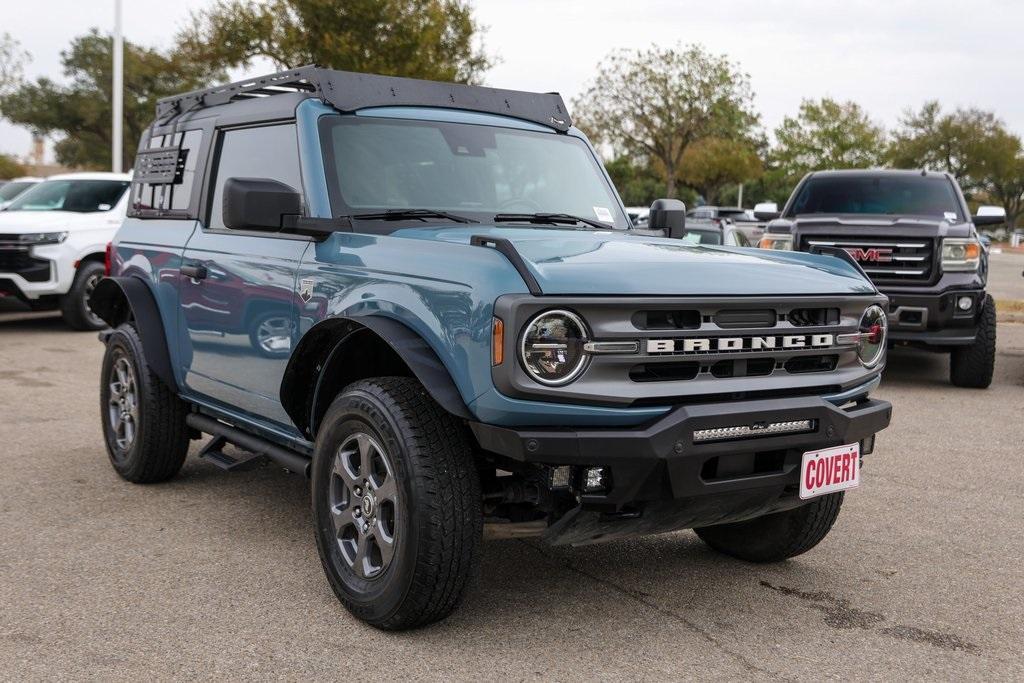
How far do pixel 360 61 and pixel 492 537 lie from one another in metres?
22.1

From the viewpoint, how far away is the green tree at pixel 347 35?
79.2 ft

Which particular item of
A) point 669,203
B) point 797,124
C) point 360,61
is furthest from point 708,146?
point 669,203

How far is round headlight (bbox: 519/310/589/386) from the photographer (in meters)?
3.28

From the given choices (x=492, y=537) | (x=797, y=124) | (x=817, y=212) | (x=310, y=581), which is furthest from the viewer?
(x=797, y=124)

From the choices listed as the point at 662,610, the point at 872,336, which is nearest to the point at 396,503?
the point at 662,610

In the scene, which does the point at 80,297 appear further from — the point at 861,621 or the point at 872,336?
the point at 861,621

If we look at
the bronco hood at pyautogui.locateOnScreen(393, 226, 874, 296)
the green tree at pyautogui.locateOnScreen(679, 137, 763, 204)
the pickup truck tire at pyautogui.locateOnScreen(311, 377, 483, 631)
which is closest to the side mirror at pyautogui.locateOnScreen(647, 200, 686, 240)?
the bronco hood at pyautogui.locateOnScreen(393, 226, 874, 296)

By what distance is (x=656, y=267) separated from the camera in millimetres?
3570

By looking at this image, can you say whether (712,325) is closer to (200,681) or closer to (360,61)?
(200,681)

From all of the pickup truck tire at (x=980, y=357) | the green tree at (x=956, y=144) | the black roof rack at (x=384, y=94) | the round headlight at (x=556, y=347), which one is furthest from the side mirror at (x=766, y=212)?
the green tree at (x=956, y=144)

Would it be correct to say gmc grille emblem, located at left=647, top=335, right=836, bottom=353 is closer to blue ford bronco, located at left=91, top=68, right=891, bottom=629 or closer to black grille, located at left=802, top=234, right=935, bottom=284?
blue ford bronco, located at left=91, top=68, right=891, bottom=629

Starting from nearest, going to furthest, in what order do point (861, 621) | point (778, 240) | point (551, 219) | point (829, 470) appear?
1. point (829, 470)
2. point (861, 621)
3. point (551, 219)
4. point (778, 240)

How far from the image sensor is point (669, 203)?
17.7 ft

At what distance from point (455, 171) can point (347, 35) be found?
2046 centimetres
